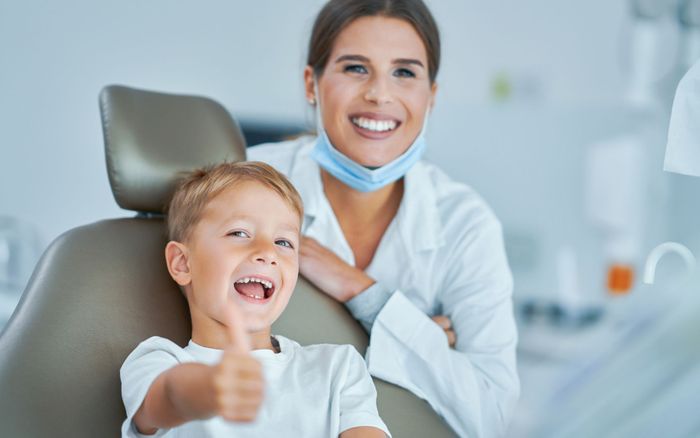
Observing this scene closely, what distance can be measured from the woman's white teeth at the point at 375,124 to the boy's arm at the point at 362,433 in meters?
0.71

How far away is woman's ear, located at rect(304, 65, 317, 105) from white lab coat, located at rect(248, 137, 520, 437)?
12cm

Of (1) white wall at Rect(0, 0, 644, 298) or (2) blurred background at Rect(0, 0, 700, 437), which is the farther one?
(1) white wall at Rect(0, 0, 644, 298)

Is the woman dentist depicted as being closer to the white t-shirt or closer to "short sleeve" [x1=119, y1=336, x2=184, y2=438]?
the white t-shirt

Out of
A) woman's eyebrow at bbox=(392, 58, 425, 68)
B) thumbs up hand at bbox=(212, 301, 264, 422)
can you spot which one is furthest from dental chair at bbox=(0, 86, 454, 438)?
thumbs up hand at bbox=(212, 301, 264, 422)

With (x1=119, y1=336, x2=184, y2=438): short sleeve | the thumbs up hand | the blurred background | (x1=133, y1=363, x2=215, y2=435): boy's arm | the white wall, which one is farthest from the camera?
the white wall

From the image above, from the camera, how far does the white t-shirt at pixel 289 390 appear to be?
4.29 feet

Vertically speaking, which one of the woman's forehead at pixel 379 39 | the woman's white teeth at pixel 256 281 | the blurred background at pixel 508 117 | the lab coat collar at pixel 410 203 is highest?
the woman's forehead at pixel 379 39

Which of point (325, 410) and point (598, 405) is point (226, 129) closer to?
point (325, 410)

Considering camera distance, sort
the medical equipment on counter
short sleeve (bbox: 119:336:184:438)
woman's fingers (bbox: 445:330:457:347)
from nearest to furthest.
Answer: short sleeve (bbox: 119:336:184:438) < woman's fingers (bbox: 445:330:457:347) < the medical equipment on counter

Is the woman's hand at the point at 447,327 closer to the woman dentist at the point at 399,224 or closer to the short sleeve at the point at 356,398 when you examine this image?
the woman dentist at the point at 399,224

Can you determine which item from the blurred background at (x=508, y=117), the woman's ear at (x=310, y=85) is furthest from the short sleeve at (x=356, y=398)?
the blurred background at (x=508, y=117)

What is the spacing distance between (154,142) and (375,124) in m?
0.46

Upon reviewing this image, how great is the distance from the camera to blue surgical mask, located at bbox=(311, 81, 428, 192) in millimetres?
1864

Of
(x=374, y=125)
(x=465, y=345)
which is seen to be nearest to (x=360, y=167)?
(x=374, y=125)
